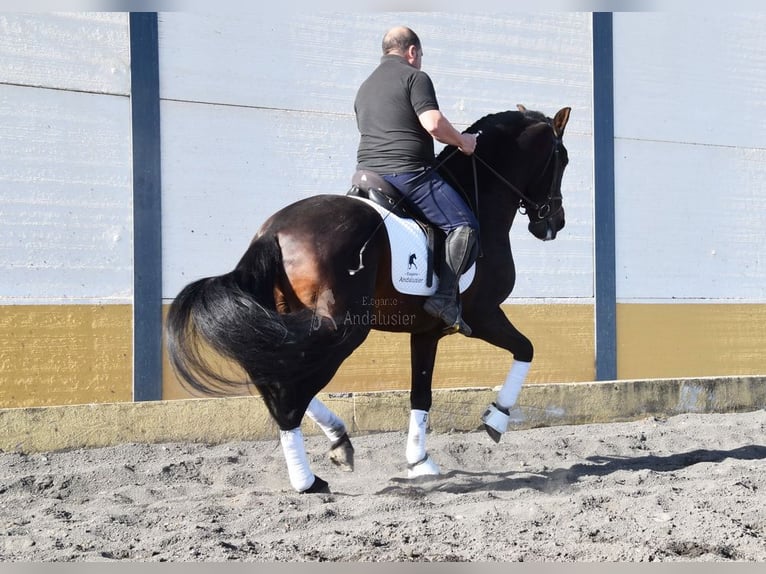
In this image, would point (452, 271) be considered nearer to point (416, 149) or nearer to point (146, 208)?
point (416, 149)

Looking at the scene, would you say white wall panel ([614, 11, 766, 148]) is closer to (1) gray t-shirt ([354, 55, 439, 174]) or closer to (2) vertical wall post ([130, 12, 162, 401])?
(1) gray t-shirt ([354, 55, 439, 174])

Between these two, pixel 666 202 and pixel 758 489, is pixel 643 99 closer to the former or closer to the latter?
pixel 666 202

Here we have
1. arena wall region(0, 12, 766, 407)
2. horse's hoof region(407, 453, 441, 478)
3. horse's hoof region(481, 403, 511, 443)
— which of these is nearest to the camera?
horse's hoof region(407, 453, 441, 478)

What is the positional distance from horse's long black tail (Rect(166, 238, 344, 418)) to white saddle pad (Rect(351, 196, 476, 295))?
55cm

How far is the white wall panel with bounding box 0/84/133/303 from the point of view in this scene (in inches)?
241

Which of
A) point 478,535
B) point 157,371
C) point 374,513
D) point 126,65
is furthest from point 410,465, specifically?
point 126,65

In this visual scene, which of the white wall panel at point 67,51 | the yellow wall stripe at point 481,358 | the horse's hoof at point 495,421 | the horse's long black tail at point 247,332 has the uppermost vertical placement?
the white wall panel at point 67,51

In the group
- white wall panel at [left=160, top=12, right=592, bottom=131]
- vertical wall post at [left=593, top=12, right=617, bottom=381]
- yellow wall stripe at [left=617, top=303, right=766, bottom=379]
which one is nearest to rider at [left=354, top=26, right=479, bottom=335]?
white wall panel at [left=160, top=12, right=592, bottom=131]

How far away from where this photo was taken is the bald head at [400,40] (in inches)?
197

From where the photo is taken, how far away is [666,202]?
342 inches

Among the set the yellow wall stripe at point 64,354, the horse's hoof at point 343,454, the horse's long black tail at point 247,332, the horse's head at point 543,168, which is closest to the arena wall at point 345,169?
the yellow wall stripe at point 64,354

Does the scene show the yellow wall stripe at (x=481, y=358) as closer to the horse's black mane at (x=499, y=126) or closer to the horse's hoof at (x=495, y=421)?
the horse's hoof at (x=495, y=421)

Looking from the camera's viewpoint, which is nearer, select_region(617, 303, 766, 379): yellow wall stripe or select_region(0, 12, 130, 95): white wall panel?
select_region(0, 12, 130, 95): white wall panel

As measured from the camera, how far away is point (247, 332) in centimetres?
411
